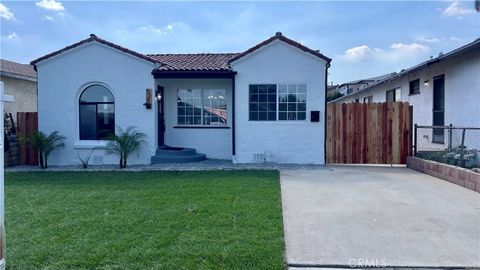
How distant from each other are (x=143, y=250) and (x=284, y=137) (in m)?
8.89

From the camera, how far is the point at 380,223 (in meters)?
5.58

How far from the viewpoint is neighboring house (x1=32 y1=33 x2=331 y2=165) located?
→ 12.6 meters

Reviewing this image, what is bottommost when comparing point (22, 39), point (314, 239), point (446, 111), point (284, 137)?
point (314, 239)

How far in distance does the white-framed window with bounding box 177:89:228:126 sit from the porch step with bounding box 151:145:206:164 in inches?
50.9

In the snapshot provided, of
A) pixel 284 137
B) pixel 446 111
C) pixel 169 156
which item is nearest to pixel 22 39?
pixel 169 156

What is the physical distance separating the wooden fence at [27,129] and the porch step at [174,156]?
15.0 feet

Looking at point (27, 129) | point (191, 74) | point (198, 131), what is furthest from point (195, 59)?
point (27, 129)

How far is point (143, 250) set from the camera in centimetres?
431

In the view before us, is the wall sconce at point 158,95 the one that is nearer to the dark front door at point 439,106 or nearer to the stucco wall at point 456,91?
the stucco wall at point 456,91

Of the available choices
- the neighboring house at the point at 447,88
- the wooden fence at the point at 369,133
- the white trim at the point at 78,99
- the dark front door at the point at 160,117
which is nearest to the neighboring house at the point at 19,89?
the white trim at the point at 78,99

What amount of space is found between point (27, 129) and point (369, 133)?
12.3 m

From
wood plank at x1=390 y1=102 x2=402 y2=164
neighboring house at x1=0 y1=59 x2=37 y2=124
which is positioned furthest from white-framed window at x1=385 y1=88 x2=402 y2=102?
neighboring house at x1=0 y1=59 x2=37 y2=124

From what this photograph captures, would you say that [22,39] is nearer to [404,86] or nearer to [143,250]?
[143,250]

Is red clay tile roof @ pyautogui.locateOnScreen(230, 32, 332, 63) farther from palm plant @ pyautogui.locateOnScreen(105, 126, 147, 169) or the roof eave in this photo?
palm plant @ pyautogui.locateOnScreen(105, 126, 147, 169)
